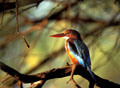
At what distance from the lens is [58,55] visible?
457cm

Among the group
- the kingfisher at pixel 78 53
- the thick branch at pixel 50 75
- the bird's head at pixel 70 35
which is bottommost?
the bird's head at pixel 70 35

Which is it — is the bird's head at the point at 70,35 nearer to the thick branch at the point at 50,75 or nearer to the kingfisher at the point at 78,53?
the kingfisher at the point at 78,53

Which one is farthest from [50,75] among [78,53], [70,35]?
A: [70,35]

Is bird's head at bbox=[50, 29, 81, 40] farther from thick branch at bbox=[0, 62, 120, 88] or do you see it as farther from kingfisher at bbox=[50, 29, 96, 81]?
thick branch at bbox=[0, 62, 120, 88]

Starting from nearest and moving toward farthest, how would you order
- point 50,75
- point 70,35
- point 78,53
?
1. point 50,75
2. point 78,53
3. point 70,35

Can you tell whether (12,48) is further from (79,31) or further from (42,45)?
(42,45)

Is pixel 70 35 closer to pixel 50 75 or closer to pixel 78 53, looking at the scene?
pixel 78 53

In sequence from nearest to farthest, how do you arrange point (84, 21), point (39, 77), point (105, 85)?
point (39, 77) → point (105, 85) → point (84, 21)

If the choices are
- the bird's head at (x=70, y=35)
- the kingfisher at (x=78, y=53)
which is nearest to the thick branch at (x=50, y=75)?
the kingfisher at (x=78, y=53)

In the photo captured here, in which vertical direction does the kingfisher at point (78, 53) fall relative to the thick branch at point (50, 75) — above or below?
below

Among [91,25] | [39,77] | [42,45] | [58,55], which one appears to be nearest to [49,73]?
[39,77]

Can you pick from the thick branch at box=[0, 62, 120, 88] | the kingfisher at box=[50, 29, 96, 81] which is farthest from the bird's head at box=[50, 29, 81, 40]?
the thick branch at box=[0, 62, 120, 88]

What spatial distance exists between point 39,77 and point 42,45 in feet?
12.7

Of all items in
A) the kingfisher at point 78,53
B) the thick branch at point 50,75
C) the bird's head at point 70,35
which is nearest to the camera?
the thick branch at point 50,75
